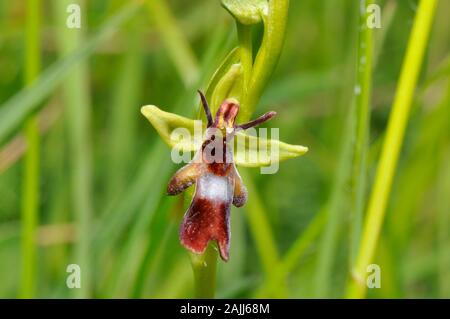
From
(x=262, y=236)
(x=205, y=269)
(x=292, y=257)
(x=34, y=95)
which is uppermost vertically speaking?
(x=34, y=95)

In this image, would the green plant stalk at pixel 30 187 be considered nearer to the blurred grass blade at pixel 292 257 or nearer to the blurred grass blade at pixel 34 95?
the blurred grass blade at pixel 34 95

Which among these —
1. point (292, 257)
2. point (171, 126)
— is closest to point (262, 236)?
point (292, 257)

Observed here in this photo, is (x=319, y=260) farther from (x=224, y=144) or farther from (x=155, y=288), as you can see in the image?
(x=155, y=288)

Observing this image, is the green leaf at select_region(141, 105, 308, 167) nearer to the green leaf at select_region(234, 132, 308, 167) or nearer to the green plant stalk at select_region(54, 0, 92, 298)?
the green leaf at select_region(234, 132, 308, 167)

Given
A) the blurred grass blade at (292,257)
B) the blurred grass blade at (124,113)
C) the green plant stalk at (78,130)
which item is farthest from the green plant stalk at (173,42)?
the blurred grass blade at (292,257)

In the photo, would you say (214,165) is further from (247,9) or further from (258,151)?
(247,9)

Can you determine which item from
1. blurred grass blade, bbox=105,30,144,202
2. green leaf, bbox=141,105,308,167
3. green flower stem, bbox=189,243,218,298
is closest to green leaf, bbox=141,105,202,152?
green leaf, bbox=141,105,308,167
